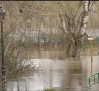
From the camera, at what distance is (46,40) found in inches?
2517

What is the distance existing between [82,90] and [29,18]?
5641 millimetres

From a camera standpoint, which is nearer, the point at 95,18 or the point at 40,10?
the point at 40,10

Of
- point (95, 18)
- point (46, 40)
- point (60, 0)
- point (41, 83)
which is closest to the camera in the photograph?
point (41, 83)

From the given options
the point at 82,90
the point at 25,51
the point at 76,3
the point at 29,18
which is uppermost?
the point at 76,3

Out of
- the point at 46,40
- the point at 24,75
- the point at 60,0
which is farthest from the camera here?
the point at 46,40

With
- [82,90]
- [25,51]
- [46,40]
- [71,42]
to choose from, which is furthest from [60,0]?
[46,40]

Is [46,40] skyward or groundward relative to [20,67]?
skyward

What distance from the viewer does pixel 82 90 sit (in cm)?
1617

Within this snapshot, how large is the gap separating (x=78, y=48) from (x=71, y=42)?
1.59m

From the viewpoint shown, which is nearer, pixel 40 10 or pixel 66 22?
pixel 40 10

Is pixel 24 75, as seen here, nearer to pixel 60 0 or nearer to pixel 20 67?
pixel 20 67

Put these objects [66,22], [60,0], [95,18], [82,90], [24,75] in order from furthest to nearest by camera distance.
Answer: [95,18] < [66,22] < [60,0] < [24,75] < [82,90]

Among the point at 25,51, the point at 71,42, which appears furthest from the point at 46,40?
the point at 25,51

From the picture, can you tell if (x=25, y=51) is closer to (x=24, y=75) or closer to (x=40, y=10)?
(x=24, y=75)
